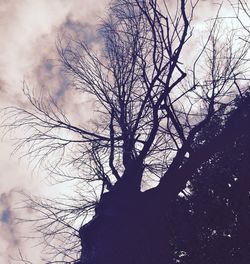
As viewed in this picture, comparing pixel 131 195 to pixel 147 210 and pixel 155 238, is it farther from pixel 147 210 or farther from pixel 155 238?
pixel 155 238

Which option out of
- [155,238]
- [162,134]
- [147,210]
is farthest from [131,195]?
[162,134]

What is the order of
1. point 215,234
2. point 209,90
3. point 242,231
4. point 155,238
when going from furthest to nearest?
1. point 215,234
2. point 242,231
3. point 209,90
4. point 155,238

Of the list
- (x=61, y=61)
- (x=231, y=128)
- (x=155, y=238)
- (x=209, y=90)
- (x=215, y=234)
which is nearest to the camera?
(x=155, y=238)

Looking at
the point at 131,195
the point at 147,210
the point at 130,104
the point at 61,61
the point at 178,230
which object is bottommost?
the point at 147,210

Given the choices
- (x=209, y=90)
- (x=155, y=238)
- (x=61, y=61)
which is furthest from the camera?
(x=61, y=61)

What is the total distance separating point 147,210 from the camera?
3654 millimetres

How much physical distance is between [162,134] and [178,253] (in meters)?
4.09

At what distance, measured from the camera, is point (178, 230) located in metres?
8.59

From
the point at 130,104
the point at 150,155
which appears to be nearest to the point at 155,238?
the point at 150,155

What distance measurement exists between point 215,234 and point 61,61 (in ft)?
20.5

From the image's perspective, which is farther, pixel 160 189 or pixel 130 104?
pixel 130 104

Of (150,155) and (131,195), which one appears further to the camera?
(150,155)

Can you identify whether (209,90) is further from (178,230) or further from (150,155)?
(178,230)

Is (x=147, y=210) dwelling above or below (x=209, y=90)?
below
